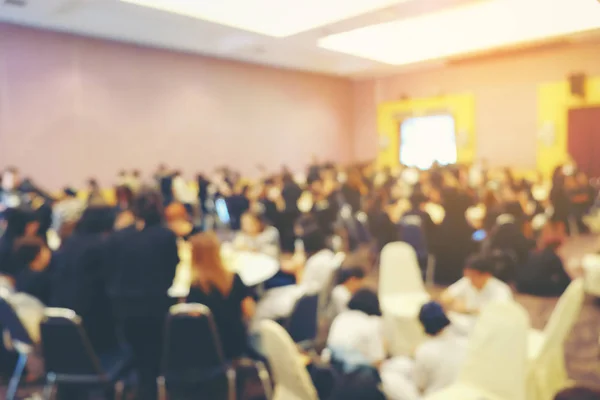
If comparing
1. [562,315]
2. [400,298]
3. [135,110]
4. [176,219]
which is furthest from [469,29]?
[562,315]

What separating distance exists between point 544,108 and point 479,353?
10.7 metres

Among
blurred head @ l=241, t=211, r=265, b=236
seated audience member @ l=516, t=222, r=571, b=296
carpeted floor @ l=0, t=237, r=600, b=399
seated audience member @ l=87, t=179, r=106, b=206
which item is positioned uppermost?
seated audience member @ l=87, t=179, r=106, b=206

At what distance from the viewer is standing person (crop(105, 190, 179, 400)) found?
108 inches

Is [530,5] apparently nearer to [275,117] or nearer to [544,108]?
[544,108]

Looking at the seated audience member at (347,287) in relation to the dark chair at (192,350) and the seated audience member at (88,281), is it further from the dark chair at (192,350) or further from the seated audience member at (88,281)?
the seated audience member at (88,281)

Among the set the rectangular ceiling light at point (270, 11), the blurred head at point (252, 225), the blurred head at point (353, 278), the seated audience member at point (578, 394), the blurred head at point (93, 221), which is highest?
the rectangular ceiling light at point (270, 11)

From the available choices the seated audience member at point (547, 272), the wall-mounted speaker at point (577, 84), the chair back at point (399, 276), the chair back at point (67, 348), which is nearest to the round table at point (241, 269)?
the chair back at point (67, 348)

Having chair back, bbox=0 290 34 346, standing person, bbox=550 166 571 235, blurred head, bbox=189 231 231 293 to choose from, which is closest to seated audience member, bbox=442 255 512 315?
blurred head, bbox=189 231 231 293

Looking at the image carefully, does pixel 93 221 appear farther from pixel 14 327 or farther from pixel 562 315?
pixel 562 315

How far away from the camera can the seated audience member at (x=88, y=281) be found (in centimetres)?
283

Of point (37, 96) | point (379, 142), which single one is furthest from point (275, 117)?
point (37, 96)

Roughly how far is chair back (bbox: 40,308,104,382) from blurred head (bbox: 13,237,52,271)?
784 millimetres

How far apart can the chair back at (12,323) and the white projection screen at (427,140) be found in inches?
432

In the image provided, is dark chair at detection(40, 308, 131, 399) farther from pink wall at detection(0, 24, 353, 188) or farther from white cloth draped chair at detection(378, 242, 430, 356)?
pink wall at detection(0, 24, 353, 188)
